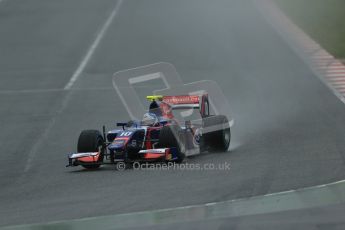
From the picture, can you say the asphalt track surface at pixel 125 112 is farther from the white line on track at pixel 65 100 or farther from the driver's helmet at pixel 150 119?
the driver's helmet at pixel 150 119

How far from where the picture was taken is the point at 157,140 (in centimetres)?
1280

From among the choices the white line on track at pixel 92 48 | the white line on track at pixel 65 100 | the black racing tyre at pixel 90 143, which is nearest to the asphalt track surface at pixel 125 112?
the white line on track at pixel 65 100

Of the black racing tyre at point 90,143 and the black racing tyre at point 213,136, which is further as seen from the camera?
the black racing tyre at point 213,136

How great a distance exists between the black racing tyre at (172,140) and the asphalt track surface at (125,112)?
0.39m

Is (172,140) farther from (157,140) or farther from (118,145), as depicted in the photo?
(118,145)

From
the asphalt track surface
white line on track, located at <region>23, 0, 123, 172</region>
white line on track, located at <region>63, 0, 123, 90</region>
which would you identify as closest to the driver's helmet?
the asphalt track surface

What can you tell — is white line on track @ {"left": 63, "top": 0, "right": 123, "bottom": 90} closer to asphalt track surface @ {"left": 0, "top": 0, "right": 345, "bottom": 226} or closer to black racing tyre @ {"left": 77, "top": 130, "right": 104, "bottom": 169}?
asphalt track surface @ {"left": 0, "top": 0, "right": 345, "bottom": 226}

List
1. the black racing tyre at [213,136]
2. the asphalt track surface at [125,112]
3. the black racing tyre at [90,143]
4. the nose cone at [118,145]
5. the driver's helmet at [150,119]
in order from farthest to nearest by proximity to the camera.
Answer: the black racing tyre at [213,136], the driver's helmet at [150,119], the black racing tyre at [90,143], the nose cone at [118,145], the asphalt track surface at [125,112]

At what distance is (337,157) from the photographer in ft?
39.9

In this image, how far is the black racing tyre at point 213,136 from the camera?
44.7 ft

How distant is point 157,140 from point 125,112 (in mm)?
5926

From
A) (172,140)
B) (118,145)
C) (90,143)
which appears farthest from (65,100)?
(172,140)

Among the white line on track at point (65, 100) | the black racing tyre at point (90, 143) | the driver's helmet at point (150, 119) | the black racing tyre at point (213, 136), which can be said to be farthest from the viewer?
the white line on track at point (65, 100)

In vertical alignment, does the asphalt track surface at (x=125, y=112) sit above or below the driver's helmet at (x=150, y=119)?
below
